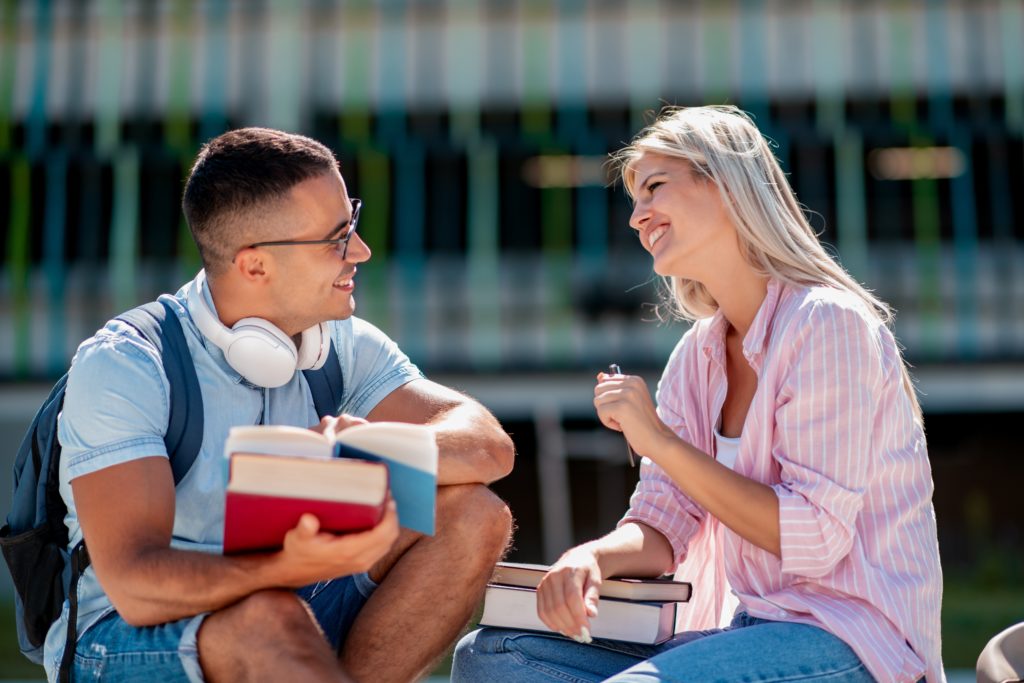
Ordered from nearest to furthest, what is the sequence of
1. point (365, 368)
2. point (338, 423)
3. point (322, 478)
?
point (322, 478) < point (338, 423) < point (365, 368)

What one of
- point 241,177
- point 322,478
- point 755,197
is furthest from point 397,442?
point 755,197

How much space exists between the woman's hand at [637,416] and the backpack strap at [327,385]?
704mm

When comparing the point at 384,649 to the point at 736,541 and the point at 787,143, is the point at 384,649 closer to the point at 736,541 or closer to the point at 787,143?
the point at 736,541

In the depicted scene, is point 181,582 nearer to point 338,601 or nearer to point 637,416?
point 338,601

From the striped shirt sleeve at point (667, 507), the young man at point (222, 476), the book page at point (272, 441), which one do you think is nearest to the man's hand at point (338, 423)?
the young man at point (222, 476)

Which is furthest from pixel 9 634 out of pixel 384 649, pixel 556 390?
pixel 384 649

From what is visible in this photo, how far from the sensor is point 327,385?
117 inches

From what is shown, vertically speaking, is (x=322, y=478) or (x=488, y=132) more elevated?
(x=488, y=132)

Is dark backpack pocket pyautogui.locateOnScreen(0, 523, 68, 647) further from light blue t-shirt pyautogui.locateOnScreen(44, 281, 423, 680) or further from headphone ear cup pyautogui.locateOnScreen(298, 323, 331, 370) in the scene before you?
headphone ear cup pyautogui.locateOnScreen(298, 323, 331, 370)

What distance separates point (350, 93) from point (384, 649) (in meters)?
11.8

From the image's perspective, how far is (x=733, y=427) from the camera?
2.85 m

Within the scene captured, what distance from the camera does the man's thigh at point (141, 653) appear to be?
2326mm

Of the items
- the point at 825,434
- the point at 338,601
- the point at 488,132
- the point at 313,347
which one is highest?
the point at 488,132

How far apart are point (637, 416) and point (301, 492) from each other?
2.48 ft
